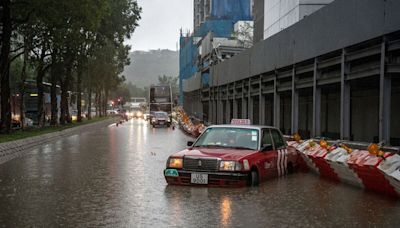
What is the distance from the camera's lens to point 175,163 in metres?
12.2

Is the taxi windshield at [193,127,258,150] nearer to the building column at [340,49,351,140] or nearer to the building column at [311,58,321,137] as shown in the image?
the building column at [340,49,351,140]

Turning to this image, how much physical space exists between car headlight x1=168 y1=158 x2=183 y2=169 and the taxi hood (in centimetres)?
14

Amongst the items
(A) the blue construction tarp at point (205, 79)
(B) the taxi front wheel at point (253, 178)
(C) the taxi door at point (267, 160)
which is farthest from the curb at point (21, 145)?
(A) the blue construction tarp at point (205, 79)

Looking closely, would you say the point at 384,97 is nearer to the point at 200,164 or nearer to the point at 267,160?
the point at 267,160

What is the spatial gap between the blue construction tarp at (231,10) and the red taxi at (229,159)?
70.3 metres

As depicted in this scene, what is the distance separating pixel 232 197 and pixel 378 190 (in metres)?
3.05

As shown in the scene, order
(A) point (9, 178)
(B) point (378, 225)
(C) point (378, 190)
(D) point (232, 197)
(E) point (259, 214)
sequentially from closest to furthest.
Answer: (B) point (378, 225) < (E) point (259, 214) < (D) point (232, 197) < (C) point (378, 190) < (A) point (9, 178)

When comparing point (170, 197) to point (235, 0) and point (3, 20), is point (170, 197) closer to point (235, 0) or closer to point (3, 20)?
point (3, 20)

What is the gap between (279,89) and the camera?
27.9 meters

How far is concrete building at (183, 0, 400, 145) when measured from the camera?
53.5 feet

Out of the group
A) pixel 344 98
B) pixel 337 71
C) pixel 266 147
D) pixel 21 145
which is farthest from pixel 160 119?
pixel 266 147

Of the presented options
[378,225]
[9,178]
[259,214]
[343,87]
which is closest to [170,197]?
[259,214]

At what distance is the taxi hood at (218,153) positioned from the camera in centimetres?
1191

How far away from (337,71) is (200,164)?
35.7 feet
